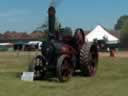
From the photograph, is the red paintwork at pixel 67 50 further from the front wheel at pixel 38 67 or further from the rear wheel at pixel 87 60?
the front wheel at pixel 38 67

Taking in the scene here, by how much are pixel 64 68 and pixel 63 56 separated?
49cm

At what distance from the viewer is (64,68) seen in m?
19.8

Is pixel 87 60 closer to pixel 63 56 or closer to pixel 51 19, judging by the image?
pixel 63 56

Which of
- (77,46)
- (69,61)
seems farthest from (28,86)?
(77,46)

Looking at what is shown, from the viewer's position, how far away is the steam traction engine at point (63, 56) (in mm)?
19969

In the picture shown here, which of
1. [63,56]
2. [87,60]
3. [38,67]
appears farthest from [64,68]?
[87,60]

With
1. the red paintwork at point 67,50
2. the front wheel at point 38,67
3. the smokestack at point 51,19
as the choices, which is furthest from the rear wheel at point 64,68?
the smokestack at point 51,19

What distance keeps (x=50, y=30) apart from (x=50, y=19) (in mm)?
534

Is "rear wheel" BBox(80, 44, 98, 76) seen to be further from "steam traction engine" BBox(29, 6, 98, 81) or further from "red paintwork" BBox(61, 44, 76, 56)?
"red paintwork" BBox(61, 44, 76, 56)

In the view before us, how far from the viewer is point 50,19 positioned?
22.0m

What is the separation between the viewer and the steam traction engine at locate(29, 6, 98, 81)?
65.5ft

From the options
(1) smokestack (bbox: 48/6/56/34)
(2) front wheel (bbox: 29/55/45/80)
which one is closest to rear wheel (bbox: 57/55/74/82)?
(2) front wheel (bbox: 29/55/45/80)

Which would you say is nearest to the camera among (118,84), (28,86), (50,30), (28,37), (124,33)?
(28,86)

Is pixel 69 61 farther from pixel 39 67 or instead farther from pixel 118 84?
pixel 118 84
